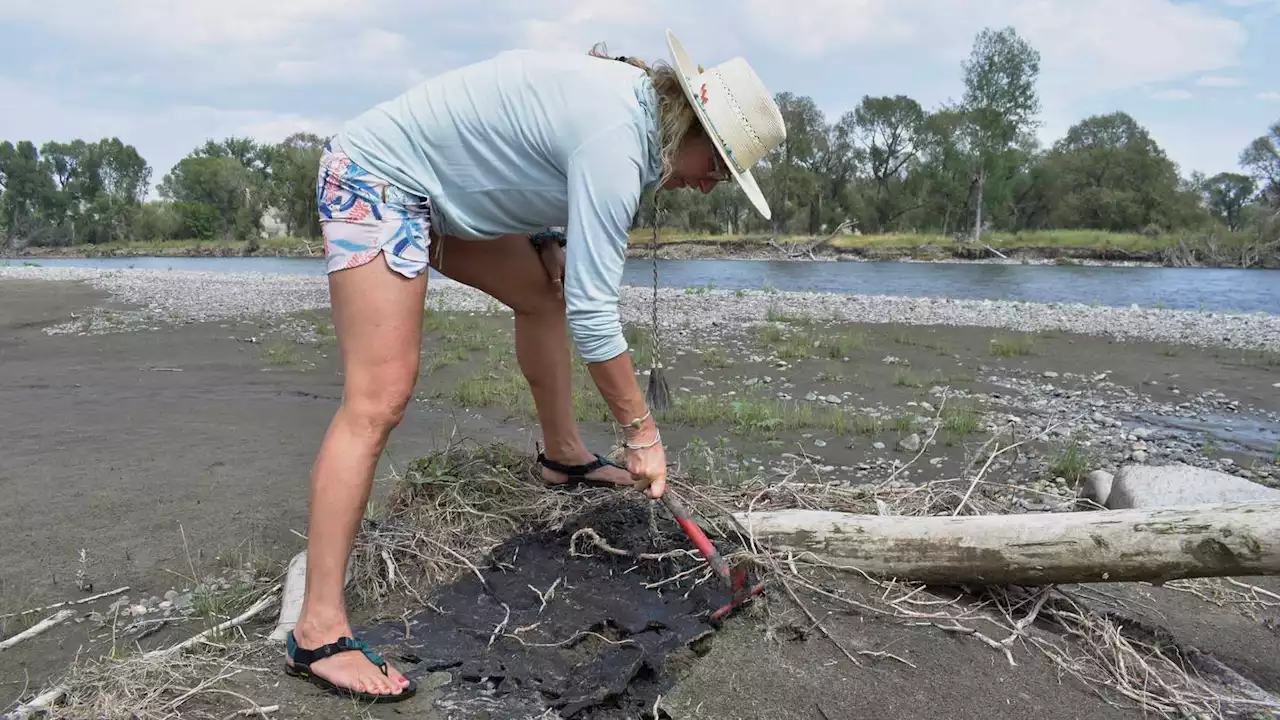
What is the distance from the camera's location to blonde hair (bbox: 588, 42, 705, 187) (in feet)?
7.43

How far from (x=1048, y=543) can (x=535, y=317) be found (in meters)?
2.05

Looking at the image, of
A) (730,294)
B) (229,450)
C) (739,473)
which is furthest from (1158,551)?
(730,294)

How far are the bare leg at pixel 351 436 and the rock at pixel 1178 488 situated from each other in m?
3.50

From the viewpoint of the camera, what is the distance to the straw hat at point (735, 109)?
2246 mm

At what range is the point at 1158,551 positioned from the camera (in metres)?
2.49

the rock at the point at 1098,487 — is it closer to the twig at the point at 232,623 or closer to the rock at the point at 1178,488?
the rock at the point at 1178,488

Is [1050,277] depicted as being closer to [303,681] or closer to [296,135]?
[303,681]

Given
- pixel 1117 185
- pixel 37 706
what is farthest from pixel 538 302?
pixel 1117 185

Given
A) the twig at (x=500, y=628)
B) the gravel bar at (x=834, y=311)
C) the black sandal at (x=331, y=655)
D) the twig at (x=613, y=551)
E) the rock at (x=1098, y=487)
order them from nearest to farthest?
1. the black sandal at (x=331, y=655)
2. the twig at (x=500, y=628)
3. the twig at (x=613, y=551)
4. the rock at (x=1098, y=487)
5. the gravel bar at (x=834, y=311)

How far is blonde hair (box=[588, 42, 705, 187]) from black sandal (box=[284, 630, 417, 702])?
5.30 feet

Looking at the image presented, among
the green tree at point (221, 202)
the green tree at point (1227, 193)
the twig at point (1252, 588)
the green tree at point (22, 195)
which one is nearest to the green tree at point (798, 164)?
the green tree at point (1227, 193)

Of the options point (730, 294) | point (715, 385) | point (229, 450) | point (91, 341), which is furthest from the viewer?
point (730, 294)

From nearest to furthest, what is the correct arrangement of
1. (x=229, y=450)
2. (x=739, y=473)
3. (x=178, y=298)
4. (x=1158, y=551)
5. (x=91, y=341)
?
(x=1158, y=551) → (x=739, y=473) → (x=229, y=450) → (x=91, y=341) → (x=178, y=298)

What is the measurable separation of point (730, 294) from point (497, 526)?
53.2 feet
